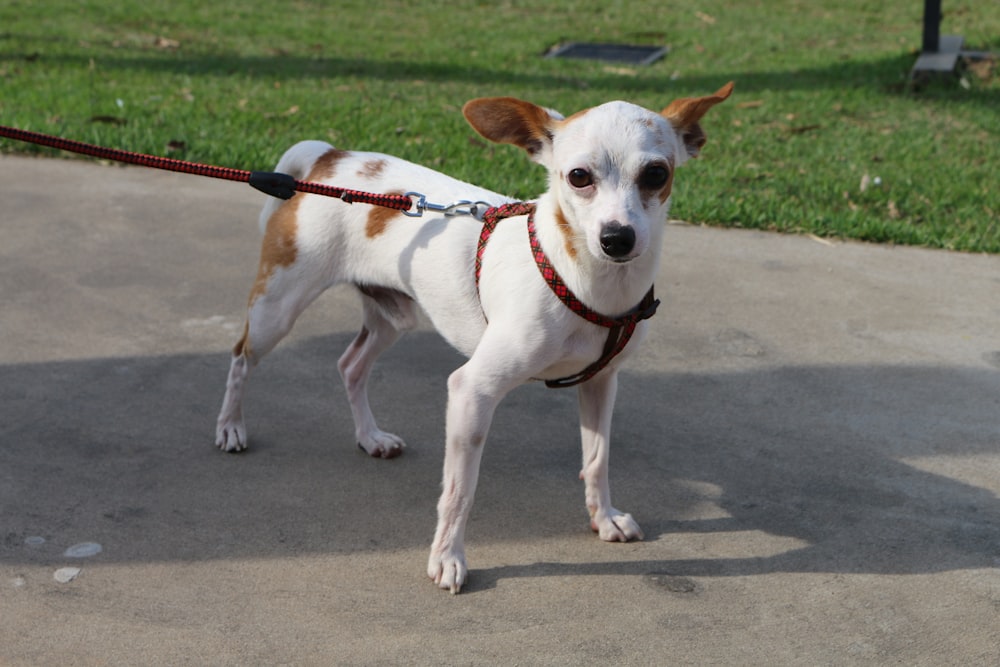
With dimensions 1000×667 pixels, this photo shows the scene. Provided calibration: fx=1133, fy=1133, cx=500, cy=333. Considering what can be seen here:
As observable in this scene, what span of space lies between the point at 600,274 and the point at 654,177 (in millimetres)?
312

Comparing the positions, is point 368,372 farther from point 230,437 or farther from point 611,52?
point 611,52

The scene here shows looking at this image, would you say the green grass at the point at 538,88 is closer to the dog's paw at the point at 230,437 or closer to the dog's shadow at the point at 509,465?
the dog's shadow at the point at 509,465

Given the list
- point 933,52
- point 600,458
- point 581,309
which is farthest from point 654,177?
point 933,52

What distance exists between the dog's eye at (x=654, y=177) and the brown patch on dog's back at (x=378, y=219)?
922mm

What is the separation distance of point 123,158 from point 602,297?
158 cm

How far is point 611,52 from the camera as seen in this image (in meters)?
10.7

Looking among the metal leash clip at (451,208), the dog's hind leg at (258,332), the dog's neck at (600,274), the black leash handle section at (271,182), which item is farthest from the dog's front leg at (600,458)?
the black leash handle section at (271,182)

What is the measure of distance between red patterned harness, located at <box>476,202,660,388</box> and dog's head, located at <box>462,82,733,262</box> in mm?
128

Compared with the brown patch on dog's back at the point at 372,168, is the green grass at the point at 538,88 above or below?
below

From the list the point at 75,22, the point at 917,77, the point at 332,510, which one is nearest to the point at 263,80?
the point at 75,22

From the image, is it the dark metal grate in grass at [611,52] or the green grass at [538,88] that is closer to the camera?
the green grass at [538,88]

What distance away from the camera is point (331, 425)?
430cm

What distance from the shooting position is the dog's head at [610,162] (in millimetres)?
2916

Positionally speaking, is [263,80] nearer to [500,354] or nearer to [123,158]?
[123,158]
